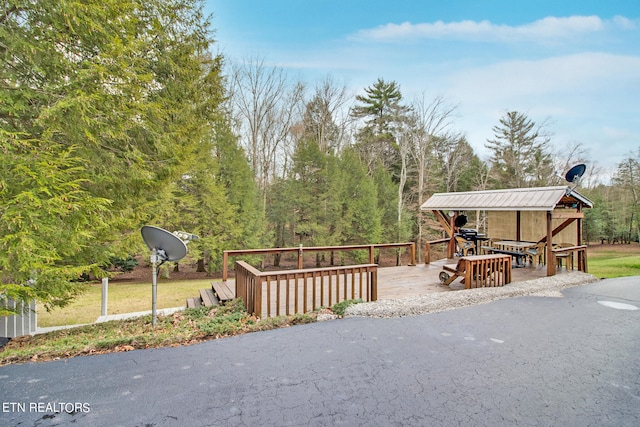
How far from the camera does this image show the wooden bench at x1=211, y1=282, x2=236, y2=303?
5.92 meters

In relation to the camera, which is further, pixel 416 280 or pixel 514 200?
pixel 514 200

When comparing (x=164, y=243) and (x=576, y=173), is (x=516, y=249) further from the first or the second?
(x=164, y=243)

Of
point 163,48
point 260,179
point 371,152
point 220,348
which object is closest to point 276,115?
point 260,179

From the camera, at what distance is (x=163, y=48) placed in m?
7.21

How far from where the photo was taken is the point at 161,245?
4574mm

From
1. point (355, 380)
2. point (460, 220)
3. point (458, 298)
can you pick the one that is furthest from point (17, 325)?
point (460, 220)

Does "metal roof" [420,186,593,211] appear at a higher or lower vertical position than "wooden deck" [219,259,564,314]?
higher

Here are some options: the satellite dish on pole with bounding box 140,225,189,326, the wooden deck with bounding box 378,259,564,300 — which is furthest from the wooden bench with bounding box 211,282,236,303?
the wooden deck with bounding box 378,259,564,300

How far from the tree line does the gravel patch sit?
4.52m

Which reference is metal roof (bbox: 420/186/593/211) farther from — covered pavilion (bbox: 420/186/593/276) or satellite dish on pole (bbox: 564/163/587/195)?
satellite dish on pole (bbox: 564/163/587/195)

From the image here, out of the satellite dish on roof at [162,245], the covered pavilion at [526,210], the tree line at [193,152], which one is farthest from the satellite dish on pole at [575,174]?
the satellite dish on roof at [162,245]

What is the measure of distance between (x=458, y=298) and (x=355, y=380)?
3.78 m

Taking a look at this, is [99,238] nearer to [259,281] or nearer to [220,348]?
[259,281]

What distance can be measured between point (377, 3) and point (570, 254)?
11691mm
